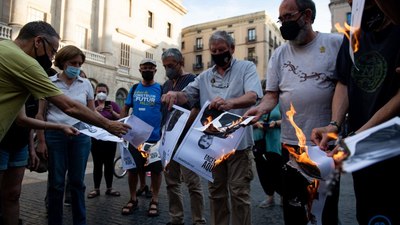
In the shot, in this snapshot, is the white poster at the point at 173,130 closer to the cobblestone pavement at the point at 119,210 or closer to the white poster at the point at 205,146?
the white poster at the point at 205,146

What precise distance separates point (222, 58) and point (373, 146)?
2191 millimetres

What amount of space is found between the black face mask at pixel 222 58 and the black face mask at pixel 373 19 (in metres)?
1.42

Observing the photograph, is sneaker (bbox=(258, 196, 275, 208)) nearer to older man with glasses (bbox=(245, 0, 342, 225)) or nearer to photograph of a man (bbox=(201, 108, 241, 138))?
older man with glasses (bbox=(245, 0, 342, 225))

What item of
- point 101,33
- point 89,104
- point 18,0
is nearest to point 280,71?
point 89,104

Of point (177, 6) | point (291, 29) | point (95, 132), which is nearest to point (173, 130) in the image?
point (95, 132)

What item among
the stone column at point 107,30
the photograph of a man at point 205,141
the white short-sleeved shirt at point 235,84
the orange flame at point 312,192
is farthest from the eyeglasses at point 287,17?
the stone column at point 107,30

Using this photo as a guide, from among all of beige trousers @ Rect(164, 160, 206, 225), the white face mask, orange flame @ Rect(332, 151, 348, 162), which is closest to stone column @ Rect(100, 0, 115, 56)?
the white face mask

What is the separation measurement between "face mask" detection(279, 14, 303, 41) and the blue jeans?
2.42 metres

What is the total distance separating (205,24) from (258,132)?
149 ft

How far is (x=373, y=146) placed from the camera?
1.05m

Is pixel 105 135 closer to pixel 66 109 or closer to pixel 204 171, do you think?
pixel 66 109

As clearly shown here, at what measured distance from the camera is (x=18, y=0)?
63.4 ft

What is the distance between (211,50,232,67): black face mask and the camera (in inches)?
123

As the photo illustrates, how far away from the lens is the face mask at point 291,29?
254 centimetres
